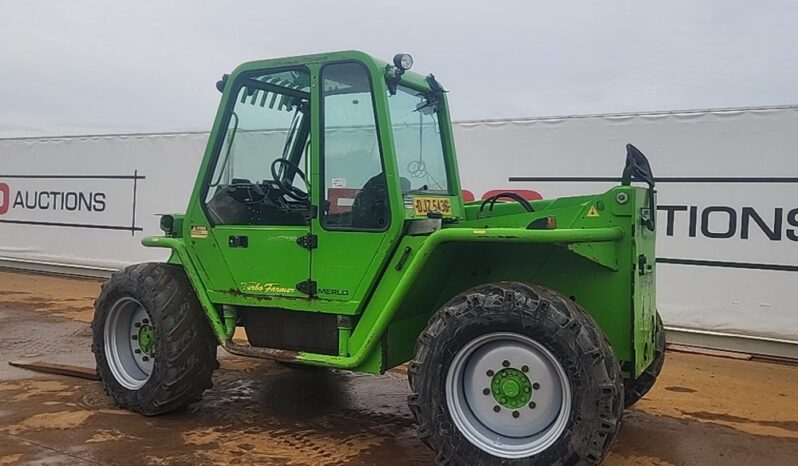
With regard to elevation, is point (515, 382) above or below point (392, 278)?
below

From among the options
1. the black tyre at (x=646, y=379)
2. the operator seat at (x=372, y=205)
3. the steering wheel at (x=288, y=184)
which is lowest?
the black tyre at (x=646, y=379)

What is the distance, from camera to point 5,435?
4.69m

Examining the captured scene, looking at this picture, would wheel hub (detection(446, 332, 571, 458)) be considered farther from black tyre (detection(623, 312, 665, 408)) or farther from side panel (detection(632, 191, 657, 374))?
black tyre (detection(623, 312, 665, 408))

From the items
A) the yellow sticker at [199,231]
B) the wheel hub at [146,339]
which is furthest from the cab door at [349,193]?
the wheel hub at [146,339]

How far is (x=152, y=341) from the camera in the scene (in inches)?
209

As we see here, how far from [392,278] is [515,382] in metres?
0.94

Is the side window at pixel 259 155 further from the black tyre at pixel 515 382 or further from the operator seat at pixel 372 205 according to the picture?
the black tyre at pixel 515 382

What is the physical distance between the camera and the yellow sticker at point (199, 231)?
5.08 metres

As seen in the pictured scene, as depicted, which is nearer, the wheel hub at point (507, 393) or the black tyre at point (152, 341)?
the wheel hub at point (507, 393)

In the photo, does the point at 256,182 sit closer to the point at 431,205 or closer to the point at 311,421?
the point at 431,205

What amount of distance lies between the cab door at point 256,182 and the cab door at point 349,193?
24 centimetres

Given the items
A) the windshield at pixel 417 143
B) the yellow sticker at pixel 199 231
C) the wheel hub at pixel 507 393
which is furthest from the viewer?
the yellow sticker at pixel 199 231

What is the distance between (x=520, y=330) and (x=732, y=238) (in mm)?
4819

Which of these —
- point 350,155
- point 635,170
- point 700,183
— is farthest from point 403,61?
point 700,183
